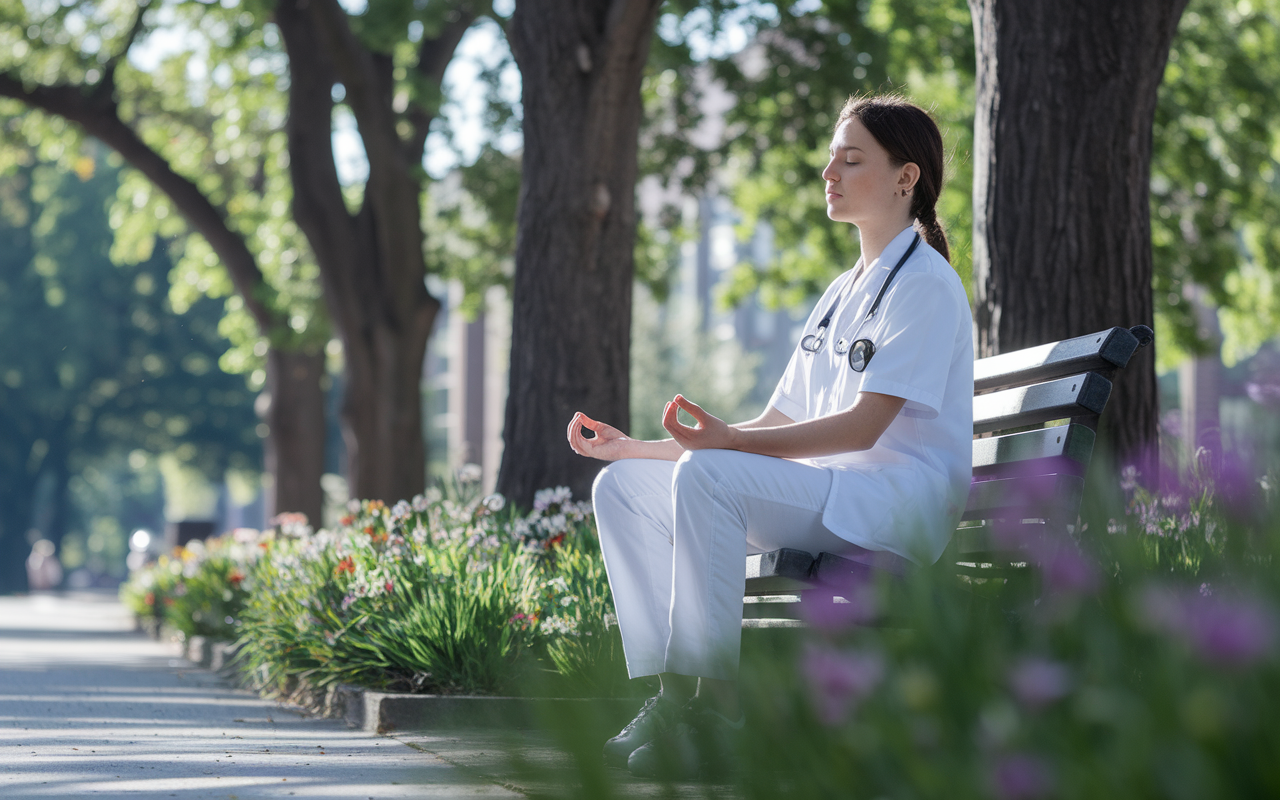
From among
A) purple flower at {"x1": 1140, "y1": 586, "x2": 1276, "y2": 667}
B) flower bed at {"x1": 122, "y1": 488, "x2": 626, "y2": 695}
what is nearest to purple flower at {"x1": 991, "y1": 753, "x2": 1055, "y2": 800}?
purple flower at {"x1": 1140, "y1": 586, "x2": 1276, "y2": 667}

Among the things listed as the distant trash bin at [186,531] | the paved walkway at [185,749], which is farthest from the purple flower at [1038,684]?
the distant trash bin at [186,531]

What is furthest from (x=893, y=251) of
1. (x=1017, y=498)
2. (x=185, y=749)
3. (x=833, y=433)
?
(x=185, y=749)

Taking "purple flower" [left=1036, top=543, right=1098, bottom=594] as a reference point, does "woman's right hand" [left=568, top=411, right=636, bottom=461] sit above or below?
above

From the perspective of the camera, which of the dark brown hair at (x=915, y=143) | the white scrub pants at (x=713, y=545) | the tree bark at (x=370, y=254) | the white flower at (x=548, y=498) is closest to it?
the white scrub pants at (x=713, y=545)

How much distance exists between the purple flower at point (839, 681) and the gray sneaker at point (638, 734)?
131 cm

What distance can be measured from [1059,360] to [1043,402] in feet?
0.41

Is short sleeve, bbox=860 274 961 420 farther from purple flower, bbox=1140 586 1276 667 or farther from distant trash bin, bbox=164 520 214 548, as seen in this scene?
distant trash bin, bbox=164 520 214 548

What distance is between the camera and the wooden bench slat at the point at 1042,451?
3295 millimetres

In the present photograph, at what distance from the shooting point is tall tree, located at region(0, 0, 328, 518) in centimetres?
1382

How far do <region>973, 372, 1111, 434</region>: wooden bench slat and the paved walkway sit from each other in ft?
5.80

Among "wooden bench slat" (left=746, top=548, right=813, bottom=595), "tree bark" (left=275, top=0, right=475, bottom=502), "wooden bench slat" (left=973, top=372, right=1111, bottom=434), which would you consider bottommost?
"wooden bench slat" (left=746, top=548, right=813, bottom=595)

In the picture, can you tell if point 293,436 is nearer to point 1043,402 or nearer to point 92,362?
point 1043,402

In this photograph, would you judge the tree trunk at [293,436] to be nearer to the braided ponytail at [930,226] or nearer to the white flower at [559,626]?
the white flower at [559,626]

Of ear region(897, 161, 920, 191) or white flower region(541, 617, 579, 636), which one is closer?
ear region(897, 161, 920, 191)
